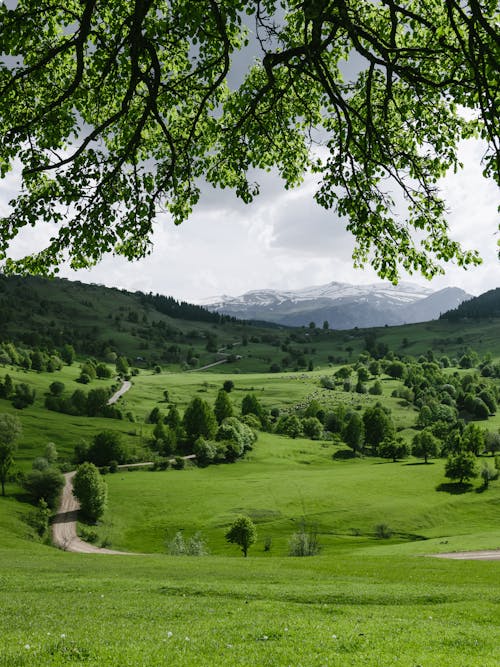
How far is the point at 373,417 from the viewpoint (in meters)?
188

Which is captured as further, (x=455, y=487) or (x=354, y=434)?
(x=354, y=434)

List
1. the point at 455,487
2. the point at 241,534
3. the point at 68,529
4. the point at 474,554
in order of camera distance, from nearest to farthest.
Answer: the point at 474,554
the point at 241,534
the point at 68,529
the point at 455,487

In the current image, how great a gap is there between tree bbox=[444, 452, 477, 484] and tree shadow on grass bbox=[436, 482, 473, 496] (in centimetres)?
153

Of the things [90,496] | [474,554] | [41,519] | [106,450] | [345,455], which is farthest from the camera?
[345,455]

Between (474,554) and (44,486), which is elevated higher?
(44,486)

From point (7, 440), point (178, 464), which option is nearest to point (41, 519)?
point (7, 440)

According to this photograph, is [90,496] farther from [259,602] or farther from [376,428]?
[376,428]

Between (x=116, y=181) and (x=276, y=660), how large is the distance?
13.6 meters

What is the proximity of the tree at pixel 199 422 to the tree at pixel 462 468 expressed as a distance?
77.8 meters

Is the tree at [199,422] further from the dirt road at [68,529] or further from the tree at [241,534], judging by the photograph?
the tree at [241,534]

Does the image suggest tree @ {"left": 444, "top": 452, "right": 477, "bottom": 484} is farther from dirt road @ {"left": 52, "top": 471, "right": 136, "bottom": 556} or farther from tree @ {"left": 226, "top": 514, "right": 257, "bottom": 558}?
dirt road @ {"left": 52, "top": 471, "right": 136, "bottom": 556}

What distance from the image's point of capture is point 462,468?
5079 inches

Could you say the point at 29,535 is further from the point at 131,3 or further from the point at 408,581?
the point at 131,3

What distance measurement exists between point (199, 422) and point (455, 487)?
280 ft
